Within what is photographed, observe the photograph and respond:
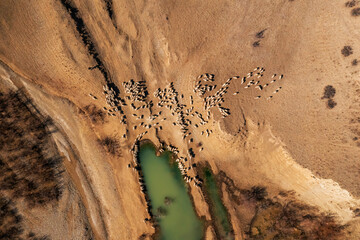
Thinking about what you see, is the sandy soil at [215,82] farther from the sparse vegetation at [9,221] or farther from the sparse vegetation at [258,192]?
the sparse vegetation at [9,221]

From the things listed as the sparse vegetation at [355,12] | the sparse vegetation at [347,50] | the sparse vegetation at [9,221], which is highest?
the sparse vegetation at [355,12]

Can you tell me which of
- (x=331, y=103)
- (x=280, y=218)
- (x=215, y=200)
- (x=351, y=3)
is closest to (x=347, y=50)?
(x=351, y=3)

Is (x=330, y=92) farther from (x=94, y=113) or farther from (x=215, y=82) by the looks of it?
(x=94, y=113)

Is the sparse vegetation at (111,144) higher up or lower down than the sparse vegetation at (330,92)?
higher up

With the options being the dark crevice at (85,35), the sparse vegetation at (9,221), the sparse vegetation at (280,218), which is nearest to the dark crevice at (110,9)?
the dark crevice at (85,35)

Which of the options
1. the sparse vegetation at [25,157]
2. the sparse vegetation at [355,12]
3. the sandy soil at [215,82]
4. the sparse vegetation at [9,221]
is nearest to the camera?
the sparse vegetation at [355,12]

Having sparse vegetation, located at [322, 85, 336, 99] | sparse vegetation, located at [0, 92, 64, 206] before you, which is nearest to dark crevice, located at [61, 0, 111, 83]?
sparse vegetation, located at [0, 92, 64, 206]

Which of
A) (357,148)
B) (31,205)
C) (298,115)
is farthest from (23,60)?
(357,148)
